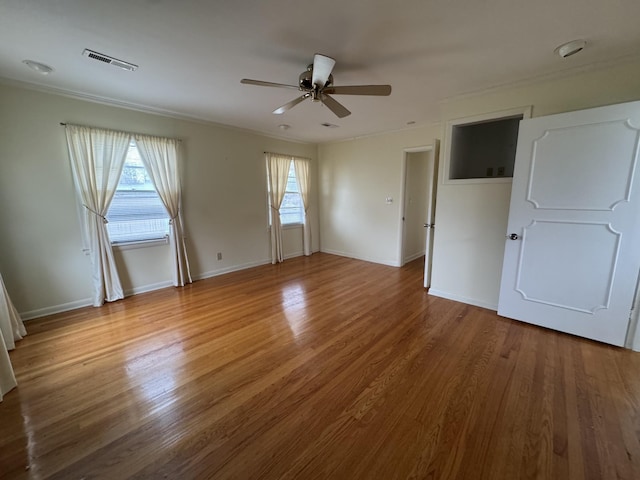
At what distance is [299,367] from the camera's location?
207 cm

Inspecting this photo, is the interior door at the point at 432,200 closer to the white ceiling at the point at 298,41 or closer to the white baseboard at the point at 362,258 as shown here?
the white ceiling at the point at 298,41

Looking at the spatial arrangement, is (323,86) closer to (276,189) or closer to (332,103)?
(332,103)

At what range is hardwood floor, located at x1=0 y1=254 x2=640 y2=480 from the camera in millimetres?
1332

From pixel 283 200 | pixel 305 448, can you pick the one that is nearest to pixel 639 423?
pixel 305 448

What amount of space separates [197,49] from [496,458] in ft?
11.0

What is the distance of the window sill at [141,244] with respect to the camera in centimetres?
342

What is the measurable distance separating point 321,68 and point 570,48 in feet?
6.35

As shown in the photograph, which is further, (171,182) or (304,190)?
(304,190)

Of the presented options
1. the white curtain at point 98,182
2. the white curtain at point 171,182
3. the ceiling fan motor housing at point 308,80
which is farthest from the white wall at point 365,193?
the white curtain at point 98,182

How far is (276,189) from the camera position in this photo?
509cm

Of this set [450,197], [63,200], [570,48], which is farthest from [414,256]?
[63,200]

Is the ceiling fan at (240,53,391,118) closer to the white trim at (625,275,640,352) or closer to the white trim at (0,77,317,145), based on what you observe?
the white trim at (0,77,317,145)

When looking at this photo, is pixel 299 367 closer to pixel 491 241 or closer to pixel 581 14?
pixel 491 241

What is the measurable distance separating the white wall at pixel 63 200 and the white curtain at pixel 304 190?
134 centimetres
